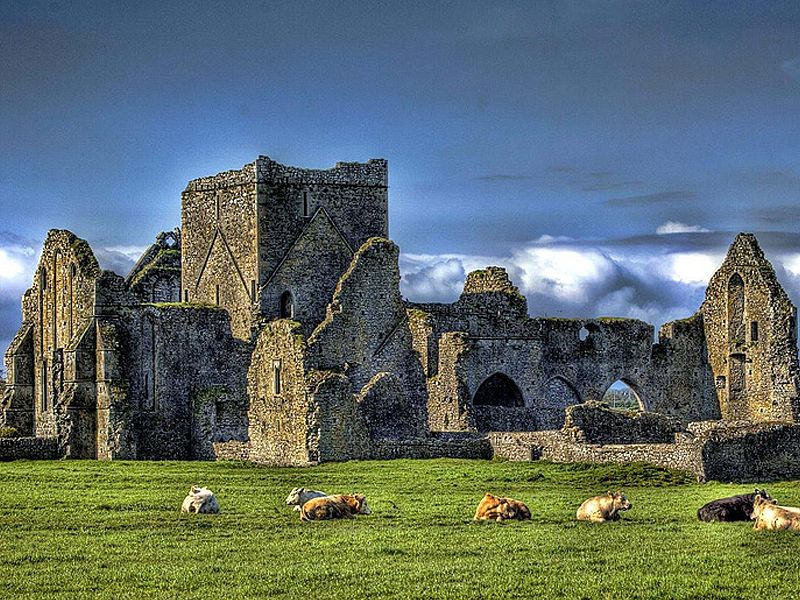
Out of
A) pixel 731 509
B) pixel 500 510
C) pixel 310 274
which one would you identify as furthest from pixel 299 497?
pixel 310 274

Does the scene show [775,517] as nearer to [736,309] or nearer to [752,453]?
[752,453]

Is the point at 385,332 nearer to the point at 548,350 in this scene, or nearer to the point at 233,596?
the point at 548,350

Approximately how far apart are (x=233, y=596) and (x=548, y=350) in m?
41.3

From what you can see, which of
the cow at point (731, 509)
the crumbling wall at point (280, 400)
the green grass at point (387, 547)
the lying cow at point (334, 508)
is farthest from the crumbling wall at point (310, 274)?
the cow at point (731, 509)

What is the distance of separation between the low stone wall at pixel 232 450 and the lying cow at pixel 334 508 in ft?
60.5

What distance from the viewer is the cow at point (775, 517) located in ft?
90.6

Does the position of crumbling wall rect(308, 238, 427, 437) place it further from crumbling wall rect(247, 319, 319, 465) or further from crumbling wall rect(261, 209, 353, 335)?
crumbling wall rect(247, 319, 319, 465)

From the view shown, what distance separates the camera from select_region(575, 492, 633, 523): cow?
30.0 metres

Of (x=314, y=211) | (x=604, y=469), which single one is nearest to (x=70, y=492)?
(x=604, y=469)

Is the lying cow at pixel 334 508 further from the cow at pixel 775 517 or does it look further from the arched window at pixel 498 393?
the arched window at pixel 498 393

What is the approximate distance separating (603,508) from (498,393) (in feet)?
99.8

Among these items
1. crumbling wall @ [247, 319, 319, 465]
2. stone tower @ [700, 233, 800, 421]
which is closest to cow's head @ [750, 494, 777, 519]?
crumbling wall @ [247, 319, 319, 465]

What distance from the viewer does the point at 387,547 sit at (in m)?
26.0

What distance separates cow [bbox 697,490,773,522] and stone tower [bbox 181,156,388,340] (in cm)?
3130
